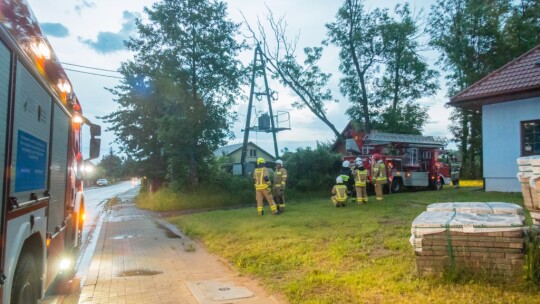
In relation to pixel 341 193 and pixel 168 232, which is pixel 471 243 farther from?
pixel 341 193

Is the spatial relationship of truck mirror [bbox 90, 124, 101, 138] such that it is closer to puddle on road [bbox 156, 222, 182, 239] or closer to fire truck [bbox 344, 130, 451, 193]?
puddle on road [bbox 156, 222, 182, 239]

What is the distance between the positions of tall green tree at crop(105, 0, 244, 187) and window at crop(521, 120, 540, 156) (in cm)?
1181

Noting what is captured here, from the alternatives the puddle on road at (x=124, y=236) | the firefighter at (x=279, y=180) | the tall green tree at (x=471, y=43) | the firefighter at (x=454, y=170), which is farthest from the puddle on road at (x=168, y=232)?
the tall green tree at (x=471, y=43)

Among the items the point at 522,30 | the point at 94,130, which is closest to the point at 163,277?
the point at 94,130

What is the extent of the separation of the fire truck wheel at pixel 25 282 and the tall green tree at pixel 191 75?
14897mm

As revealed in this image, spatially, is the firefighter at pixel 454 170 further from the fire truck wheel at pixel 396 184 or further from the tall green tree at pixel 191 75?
the tall green tree at pixel 191 75

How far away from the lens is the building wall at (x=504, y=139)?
14109mm

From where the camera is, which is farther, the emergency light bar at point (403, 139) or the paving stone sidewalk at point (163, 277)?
the emergency light bar at point (403, 139)

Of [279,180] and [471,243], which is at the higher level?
[279,180]

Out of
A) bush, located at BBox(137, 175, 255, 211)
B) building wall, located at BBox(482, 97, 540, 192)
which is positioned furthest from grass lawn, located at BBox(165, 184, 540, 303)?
bush, located at BBox(137, 175, 255, 211)

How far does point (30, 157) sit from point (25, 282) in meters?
0.95

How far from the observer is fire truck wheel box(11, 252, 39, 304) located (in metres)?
3.02

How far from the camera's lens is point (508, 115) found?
14.5 metres

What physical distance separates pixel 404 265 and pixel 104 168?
8341 cm
